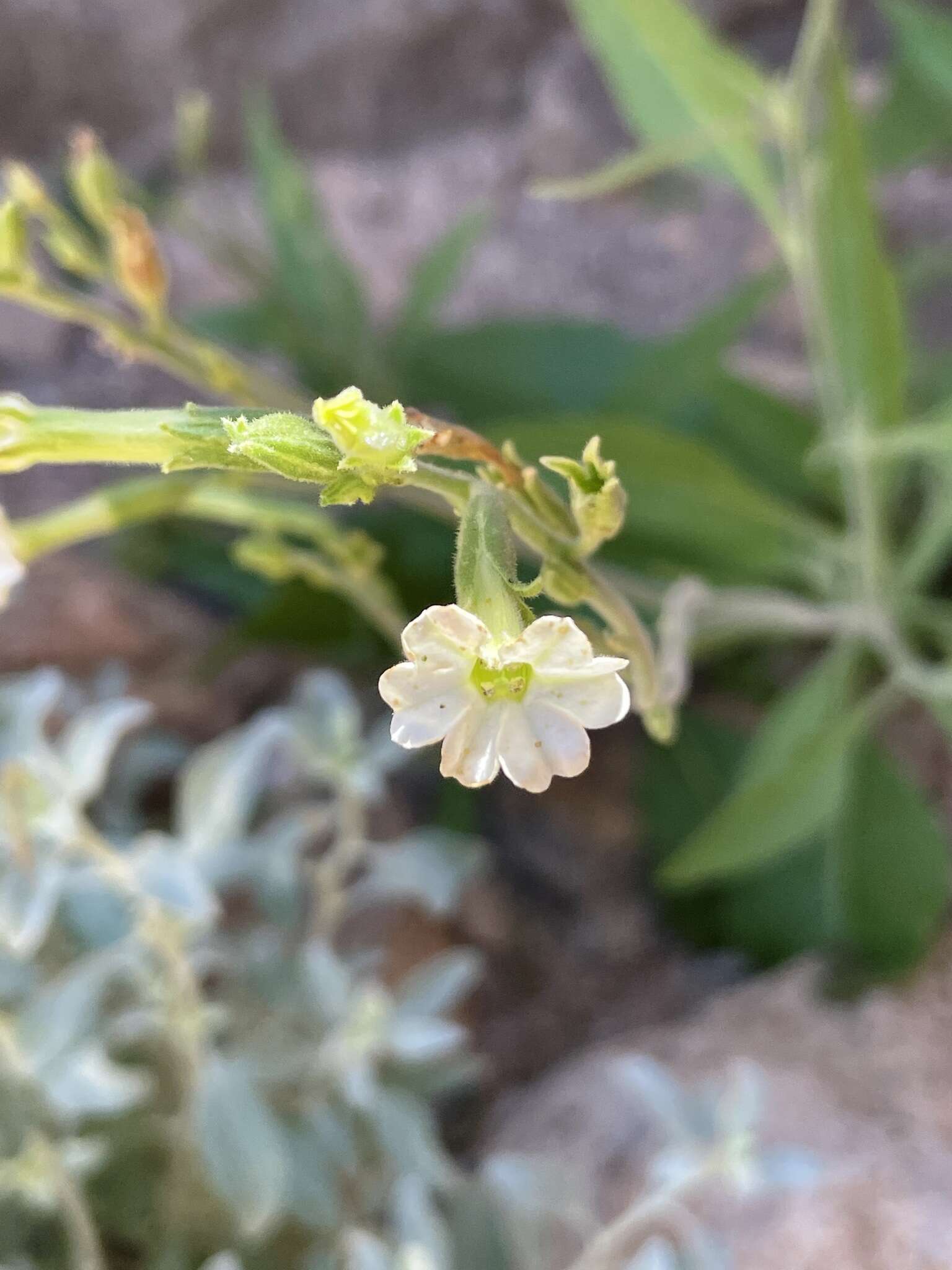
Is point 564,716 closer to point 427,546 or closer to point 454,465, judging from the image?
point 454,465

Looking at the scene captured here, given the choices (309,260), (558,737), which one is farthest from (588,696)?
(309,260)

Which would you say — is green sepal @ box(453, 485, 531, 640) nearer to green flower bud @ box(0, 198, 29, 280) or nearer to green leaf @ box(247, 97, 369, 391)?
green flower bud @ box(0, 198, 29, 280)

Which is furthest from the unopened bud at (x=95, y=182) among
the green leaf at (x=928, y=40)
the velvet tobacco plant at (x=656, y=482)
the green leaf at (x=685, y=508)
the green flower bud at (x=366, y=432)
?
the green leaf at (x=928, y=40)

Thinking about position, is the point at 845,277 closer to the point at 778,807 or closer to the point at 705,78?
the point at 705,78

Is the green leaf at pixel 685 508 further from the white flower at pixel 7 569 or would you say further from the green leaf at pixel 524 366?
the white flower at pixel 7 569

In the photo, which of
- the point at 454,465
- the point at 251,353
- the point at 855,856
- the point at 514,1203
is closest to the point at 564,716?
the point at 454,465

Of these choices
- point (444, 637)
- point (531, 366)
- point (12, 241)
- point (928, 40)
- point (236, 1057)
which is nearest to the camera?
point (444, 637)
